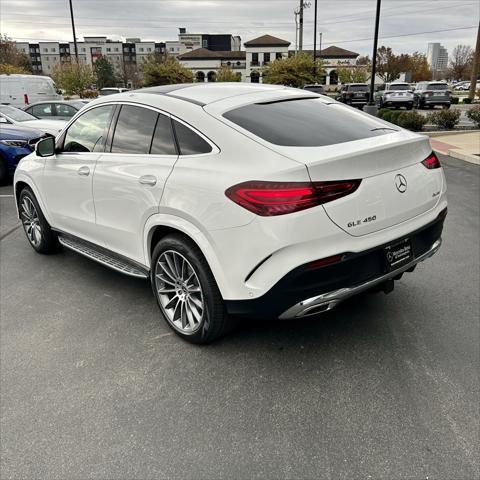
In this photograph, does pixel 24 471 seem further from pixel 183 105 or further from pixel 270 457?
pixel 183 105

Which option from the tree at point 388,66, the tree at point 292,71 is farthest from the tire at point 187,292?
the tree at point 388,66

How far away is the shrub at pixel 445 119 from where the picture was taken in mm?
17734

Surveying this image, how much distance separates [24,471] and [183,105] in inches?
96.2

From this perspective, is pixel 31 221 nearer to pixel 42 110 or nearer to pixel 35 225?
pixel 35 225

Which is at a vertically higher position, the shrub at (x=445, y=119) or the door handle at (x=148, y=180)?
the door handle at (x=148, y=180)

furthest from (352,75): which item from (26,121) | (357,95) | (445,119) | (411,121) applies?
(26,121)

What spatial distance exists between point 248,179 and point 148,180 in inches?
39.2

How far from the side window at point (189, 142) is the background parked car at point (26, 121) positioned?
9.09 metres

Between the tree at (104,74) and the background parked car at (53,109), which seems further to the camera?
the tree at (104,74)

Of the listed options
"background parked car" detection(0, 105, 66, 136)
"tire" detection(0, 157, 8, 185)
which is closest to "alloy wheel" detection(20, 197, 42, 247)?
"tire" detection(0, 157, 8, 185)

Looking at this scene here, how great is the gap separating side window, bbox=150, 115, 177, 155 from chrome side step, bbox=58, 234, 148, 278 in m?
0.97

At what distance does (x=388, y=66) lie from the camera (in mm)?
79500

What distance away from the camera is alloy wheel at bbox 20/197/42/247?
18.0ft

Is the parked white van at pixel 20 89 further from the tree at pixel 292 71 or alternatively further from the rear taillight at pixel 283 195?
the tree at pixel 292 71
